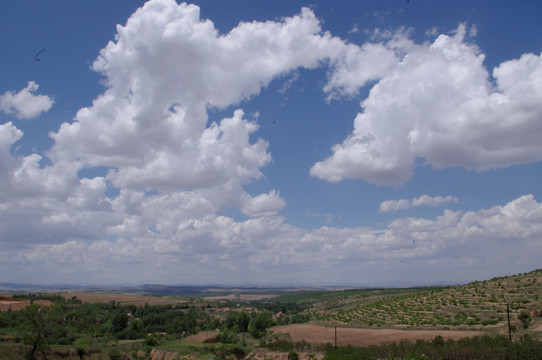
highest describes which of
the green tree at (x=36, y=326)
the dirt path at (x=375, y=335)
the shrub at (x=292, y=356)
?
the green tree at (x=36, y=326)

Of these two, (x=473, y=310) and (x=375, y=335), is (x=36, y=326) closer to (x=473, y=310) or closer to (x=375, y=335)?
(x=375, y=335)

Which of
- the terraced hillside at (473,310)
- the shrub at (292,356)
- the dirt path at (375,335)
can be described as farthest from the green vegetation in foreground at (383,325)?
the dirt path at (375,335)

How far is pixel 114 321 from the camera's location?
4117 inches

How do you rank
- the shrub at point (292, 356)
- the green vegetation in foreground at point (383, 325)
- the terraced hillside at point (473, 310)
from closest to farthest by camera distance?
the green vegetation in foreground at point (383, 325) → the shrub at point (292, 356) → the terraced hillside at point (473, 310)

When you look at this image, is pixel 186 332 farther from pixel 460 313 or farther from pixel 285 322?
pixel 460 313

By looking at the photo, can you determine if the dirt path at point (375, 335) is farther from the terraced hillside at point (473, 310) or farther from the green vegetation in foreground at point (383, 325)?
the terraced hillside at point (473, 310)

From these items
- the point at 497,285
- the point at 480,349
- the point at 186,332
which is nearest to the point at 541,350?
the point at 480,349

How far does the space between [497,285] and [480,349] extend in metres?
48.1

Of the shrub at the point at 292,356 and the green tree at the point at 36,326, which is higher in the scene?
the green tree at the point at 36,326

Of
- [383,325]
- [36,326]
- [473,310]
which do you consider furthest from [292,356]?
[36,326]

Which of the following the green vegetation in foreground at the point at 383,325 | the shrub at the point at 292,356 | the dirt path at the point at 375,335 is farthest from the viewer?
the shrub at the point at 292,356

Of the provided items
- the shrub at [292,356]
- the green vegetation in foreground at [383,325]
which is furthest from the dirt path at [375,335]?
the shrub at [292,356]

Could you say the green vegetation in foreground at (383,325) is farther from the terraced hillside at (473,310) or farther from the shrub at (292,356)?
the shrub at (292,356)

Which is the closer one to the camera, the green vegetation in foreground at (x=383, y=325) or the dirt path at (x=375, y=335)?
the green vegetation in foreground at (x=383, y=325)
